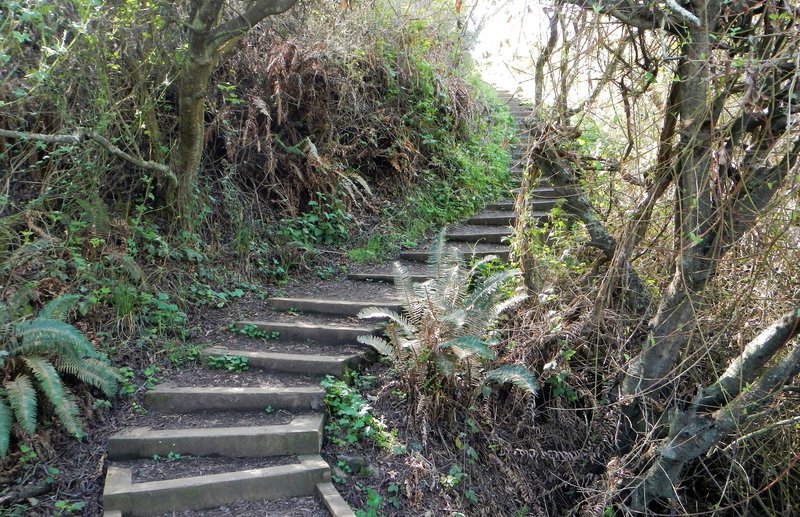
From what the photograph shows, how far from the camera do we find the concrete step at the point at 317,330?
5.61 metres

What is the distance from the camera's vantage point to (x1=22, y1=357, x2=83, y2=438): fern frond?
3.97m

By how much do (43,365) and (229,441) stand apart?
1412 mm

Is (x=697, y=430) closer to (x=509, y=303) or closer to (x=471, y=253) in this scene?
(x=509, y=303)

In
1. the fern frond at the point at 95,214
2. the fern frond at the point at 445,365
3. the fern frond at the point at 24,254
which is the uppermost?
the fern frond at the point at 95,214

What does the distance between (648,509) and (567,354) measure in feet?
Answer: 4.52

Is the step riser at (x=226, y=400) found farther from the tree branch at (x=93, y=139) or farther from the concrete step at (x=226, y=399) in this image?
the tree branch at (x=93, y=139)

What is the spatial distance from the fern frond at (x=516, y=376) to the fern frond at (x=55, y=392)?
3.12 metres

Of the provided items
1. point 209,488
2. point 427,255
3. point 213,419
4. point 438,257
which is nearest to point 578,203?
point 438,257

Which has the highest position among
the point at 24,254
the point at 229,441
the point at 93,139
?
the point at 93,139

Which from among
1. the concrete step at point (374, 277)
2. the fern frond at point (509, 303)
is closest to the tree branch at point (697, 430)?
the fern frond at point (509, 303)

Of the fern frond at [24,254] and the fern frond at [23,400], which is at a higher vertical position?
the fern frond at [24,254]

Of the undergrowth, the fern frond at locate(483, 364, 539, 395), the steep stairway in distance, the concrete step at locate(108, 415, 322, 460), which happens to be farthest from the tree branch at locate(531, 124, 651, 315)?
the concrete step at locate(108, 415, 322, 460)

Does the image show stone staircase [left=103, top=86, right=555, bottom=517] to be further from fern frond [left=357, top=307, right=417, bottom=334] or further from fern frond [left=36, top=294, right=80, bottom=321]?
fern frond [left=36, top=294, right=80, bottom=321]

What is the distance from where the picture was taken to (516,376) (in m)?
4.60
